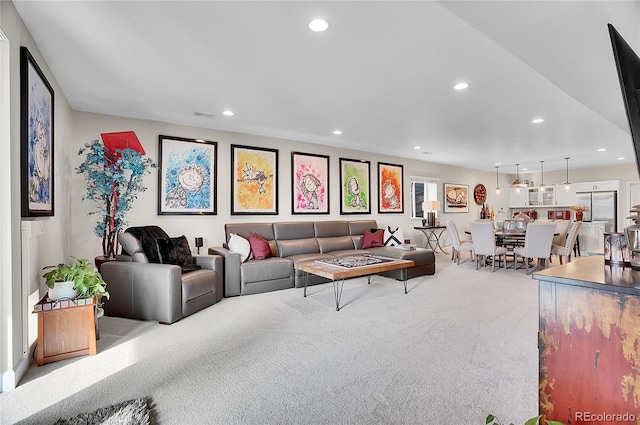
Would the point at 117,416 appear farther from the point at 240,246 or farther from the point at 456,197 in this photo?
the point at 456,197

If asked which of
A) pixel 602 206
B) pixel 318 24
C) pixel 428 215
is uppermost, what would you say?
pixel 318 24

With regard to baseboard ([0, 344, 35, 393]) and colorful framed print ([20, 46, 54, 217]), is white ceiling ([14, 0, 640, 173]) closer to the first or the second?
colorful framed print ([20, 46, 54, 217])

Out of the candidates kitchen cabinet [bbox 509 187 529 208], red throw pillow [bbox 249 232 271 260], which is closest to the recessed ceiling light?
red throw pillow [bbox 249 232 271 260]

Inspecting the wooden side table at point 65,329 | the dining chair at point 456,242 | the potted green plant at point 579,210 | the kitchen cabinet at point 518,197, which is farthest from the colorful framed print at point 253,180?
the kitchen cabinet at point 518,197

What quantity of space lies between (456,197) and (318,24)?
789cm

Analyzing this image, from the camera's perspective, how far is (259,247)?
15.4ft

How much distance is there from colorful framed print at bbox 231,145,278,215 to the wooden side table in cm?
278

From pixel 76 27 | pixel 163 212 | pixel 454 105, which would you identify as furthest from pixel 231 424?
pixel 454 105

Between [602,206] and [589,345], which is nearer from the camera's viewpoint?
[589,345]

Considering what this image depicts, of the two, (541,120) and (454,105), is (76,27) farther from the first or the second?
(541,120)

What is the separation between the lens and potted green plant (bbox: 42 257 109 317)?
2.45m

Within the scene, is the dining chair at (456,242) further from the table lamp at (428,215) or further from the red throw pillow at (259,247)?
the red throw pillow at (259,247)

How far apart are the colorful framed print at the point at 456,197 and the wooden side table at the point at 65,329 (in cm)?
816

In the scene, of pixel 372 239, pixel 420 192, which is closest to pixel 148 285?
pixel 372 239
